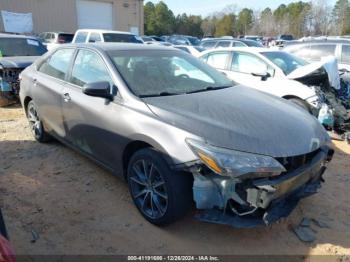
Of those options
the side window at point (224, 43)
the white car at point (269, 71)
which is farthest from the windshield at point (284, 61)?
the side window at point (224, 43)

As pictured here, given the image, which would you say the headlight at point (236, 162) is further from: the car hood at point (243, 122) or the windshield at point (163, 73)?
the windshield at point (163, 73)

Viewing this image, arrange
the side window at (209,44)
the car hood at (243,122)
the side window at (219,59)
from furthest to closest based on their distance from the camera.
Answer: the side window at (209,44)
the side window at (219,59)
the car hood at (243,122)

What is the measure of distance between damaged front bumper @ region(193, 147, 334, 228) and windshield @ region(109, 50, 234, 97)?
1.16m

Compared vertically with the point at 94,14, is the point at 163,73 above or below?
below

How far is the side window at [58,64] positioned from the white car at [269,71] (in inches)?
139

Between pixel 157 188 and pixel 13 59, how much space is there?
6311 mm

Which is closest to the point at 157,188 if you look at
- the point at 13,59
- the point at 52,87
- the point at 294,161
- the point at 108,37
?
the point at 294,161

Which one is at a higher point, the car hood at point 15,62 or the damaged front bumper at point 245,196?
the car hood at point 15,62

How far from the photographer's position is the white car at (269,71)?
582cm

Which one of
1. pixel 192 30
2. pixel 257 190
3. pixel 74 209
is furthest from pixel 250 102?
pixel 192 30

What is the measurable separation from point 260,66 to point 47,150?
4247 mm

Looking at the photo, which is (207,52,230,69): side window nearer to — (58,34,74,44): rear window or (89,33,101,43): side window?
(89,33,101,43): side window

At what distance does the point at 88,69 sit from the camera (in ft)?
12.6

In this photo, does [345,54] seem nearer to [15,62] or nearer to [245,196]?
[245,196]
